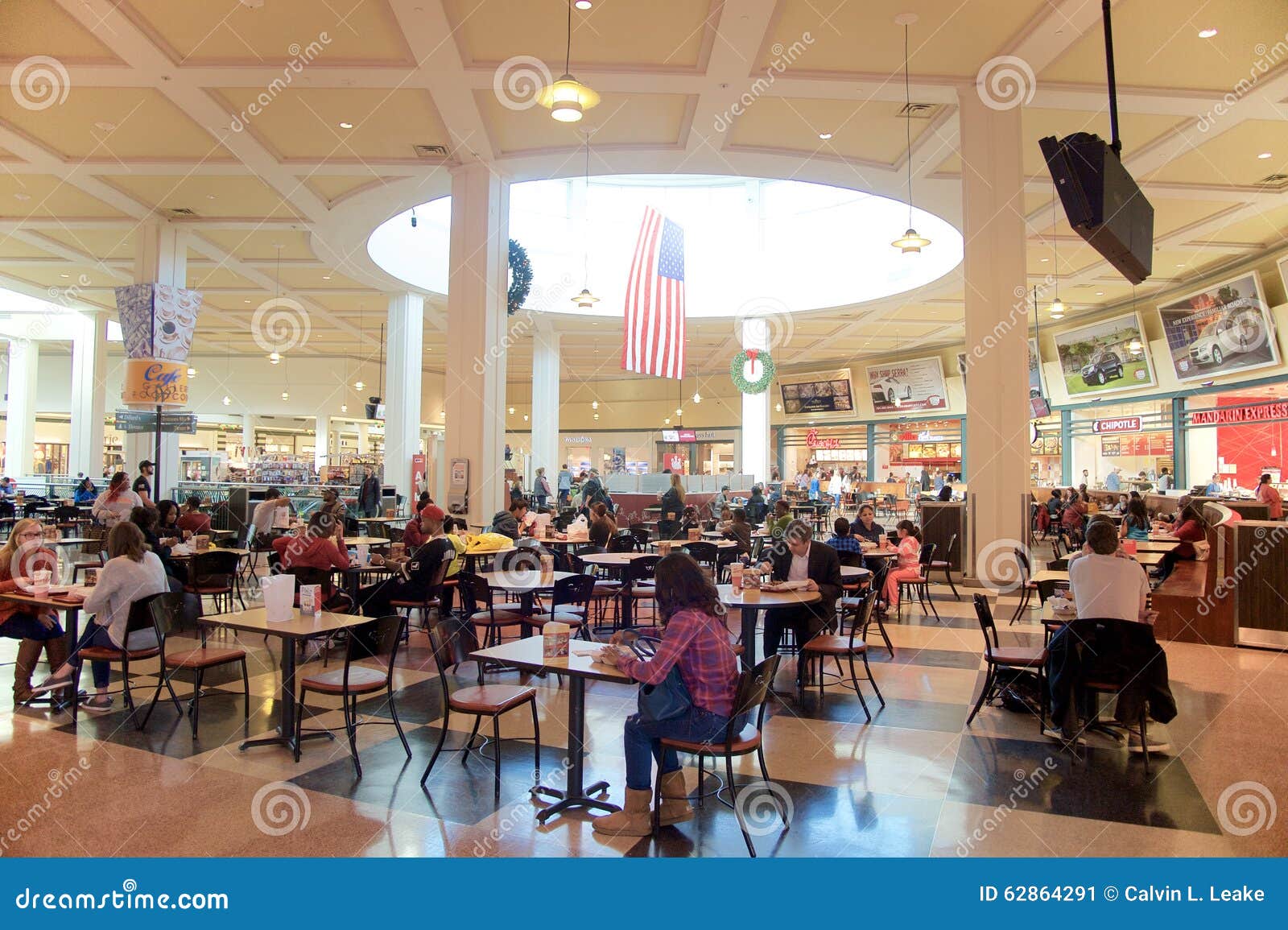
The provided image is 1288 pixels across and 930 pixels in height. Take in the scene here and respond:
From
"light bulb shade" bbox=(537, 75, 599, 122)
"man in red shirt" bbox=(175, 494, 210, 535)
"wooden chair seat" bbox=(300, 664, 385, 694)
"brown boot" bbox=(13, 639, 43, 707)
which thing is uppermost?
"light bulb shade" bbox=(537, 75, 599, 122)

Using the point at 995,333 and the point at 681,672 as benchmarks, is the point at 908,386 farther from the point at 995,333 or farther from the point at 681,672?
the point at 681,672

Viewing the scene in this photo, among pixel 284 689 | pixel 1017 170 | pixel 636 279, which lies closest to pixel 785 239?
pixel 636 279

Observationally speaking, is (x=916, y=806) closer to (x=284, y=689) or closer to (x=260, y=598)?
(x=284, y=689)

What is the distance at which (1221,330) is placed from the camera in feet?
44.9

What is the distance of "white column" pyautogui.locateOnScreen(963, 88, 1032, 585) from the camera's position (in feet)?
28.6

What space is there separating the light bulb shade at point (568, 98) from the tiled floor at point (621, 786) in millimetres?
4290

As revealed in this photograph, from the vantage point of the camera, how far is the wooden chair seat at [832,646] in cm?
493

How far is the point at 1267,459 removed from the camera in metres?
13.4

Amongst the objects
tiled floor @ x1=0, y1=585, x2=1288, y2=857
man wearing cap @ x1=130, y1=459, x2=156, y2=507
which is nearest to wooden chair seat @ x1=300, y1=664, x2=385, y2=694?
tiled floor @ x1=0, y1=585, x2=1288, y2=857

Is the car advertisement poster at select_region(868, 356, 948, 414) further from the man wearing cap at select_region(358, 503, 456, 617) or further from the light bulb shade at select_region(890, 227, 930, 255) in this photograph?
the man wearing cap at select_region(358, 503, 456, 617)

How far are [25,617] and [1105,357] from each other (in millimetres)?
18367

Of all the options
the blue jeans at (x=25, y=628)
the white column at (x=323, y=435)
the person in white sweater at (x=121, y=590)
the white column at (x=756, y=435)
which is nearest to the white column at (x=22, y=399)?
the white column at (x=323, y=435)

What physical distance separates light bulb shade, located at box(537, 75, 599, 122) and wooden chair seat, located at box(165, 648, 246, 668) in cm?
438

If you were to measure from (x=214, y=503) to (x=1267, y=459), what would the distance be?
17.6 meters
